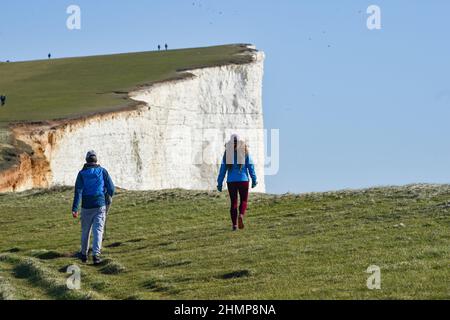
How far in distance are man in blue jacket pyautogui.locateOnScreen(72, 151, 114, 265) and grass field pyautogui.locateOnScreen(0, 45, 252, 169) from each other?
25.7m

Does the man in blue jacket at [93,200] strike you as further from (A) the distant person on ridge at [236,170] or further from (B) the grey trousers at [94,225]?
(A) the distant person on ridge at [236,170]

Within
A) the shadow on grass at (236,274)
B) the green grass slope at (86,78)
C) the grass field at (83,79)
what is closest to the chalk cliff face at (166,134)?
the grass field at (83,79)

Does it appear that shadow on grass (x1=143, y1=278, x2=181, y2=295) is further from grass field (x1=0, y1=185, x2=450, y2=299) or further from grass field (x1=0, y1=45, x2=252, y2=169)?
grass field (x1=0, y1=45, x2=252, y2=169)

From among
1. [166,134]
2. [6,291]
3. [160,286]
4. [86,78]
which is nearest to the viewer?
[6,291]

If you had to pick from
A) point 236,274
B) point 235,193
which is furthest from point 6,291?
point 235,193

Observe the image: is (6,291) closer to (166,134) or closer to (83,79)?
(166,134)

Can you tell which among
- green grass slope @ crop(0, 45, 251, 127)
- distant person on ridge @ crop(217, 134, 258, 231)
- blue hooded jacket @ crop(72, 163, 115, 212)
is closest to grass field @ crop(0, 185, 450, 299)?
distant person on ridge @ crop(217, 134, 258, 231)

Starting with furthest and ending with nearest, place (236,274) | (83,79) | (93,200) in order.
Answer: (83,79)
(93,200)
(236,274)

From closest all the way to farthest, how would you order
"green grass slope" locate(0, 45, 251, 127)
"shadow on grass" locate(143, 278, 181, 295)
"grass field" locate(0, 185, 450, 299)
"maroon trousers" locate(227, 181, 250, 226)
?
"grass field" locate(0, 185, 450, 299) < "shadow on grass" locate(143, 278, 181, 295) < "maroon trousers" locate(227, 181, 250, 226) < "green grass slope" locate(0, 45, 251, 127)

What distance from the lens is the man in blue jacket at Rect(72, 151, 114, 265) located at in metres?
22.4

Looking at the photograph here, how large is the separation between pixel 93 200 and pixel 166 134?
51008 mm

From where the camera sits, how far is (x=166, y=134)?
73.3 m

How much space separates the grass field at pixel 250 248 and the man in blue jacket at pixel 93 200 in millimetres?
575
